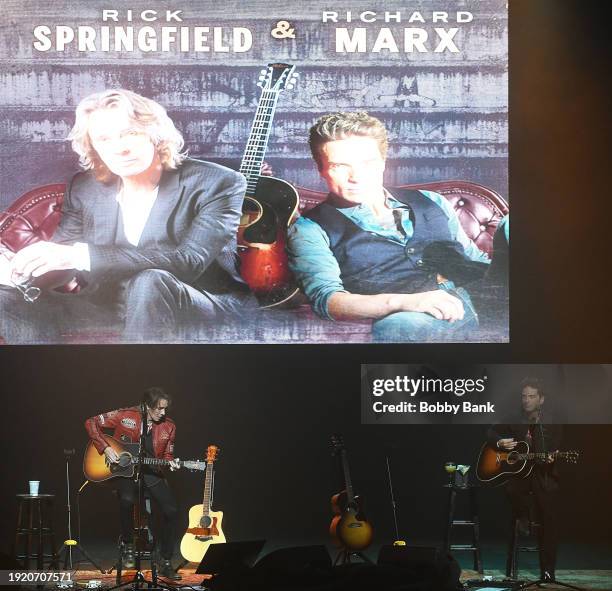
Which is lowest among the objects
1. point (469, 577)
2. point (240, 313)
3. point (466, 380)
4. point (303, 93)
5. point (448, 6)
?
point (469, 577)

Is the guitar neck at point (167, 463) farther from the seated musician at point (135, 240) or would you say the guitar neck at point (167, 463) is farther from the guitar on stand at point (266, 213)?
the guitar on stand at point (266, 213)

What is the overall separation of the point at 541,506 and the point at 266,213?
9.21 feet

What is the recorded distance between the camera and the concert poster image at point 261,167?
7.71 meters

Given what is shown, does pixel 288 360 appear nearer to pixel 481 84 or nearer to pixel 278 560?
pixel 481 84

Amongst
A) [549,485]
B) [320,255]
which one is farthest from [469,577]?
[320,255]

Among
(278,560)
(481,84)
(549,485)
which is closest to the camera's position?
(278,560)

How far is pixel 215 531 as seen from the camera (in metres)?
Answer: 7.45

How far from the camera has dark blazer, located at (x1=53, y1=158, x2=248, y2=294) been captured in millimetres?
7707

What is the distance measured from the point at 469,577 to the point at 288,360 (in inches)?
78.2

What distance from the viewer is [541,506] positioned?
288 inches

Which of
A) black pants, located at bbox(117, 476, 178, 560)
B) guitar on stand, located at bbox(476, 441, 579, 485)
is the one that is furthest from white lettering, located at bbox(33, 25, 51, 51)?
guitar on stand, located at bbox(476, 441, 579, 485)

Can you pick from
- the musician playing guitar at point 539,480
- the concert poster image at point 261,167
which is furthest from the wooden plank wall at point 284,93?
the musician playing guitar at point 539,480

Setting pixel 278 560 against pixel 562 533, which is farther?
pixel 562 533

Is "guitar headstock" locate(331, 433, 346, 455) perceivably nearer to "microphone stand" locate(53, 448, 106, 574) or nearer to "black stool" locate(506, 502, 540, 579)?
"black stool" locate(506, 502, 540, 579)
